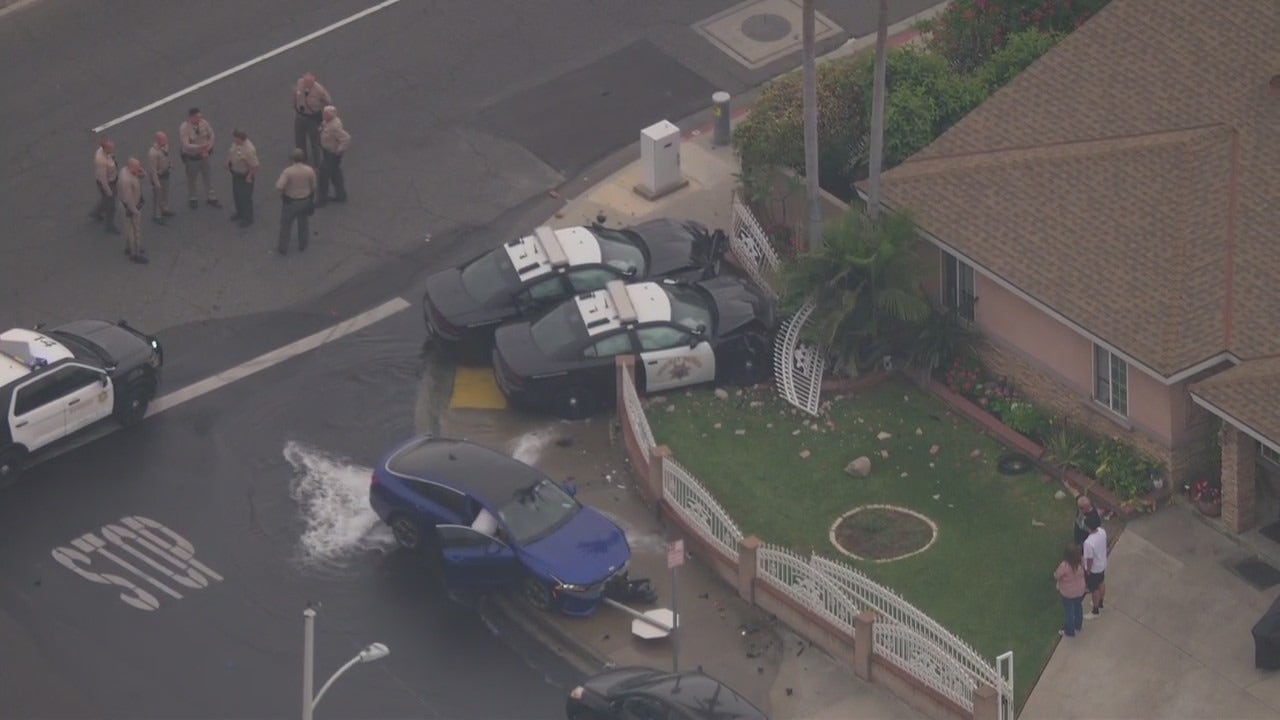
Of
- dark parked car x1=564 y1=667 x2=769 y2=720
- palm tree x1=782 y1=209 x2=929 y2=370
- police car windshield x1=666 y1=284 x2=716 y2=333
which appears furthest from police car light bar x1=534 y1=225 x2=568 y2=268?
dark parked car x1=564 y1=667 x2=769 y2=720

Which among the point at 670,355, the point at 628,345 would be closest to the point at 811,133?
the point at 670,355

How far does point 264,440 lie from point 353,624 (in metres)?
4.39

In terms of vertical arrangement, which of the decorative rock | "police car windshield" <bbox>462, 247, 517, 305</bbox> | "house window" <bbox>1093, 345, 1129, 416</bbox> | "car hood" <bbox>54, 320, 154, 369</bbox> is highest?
"car hood" <bbox>54, 320, 154, 369</bbox>

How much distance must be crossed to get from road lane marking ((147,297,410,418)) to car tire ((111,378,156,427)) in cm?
28

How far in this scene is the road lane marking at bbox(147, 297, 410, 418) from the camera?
38281 millimetres

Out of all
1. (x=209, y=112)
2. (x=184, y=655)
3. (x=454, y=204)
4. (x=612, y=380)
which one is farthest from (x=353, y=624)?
(x=209, y=112)

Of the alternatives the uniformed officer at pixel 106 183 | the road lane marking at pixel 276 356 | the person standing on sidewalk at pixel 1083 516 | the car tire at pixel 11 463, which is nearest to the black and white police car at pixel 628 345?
the road lane marking at pixel 276 356

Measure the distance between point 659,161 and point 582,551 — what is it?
10382mm

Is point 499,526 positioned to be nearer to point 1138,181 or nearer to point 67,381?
point 67,381

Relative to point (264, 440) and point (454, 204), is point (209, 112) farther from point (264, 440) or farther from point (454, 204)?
point (264, 440)

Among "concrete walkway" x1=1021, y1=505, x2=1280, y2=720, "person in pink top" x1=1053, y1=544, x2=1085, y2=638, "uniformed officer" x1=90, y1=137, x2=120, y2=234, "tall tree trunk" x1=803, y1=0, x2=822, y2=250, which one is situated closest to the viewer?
"concrete walkway" x1=1021, y1=505, x2=1280, y2=720

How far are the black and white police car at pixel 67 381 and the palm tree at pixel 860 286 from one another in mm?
9420

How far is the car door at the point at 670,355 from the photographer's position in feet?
123

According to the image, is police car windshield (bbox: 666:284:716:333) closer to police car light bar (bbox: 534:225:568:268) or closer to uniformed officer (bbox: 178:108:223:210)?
police car light bar (bbox: 534:225:568:268)
